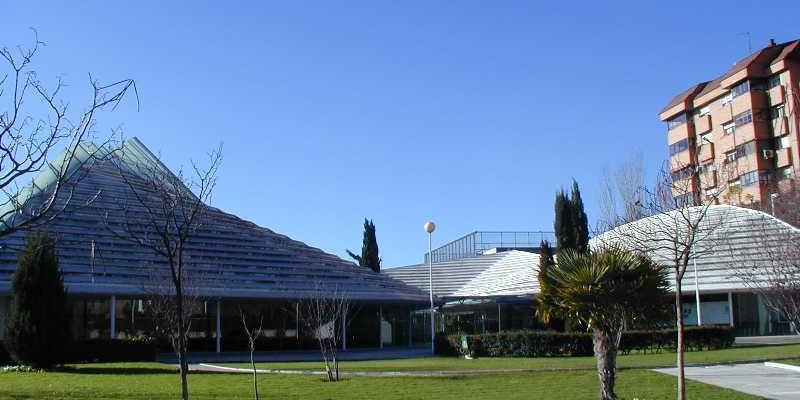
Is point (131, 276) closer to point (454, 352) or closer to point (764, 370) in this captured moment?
point (454, 352)

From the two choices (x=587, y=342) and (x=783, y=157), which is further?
(x=783, y=157)

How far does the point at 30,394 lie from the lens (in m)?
17.9

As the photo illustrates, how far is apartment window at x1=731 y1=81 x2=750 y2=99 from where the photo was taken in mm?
66500

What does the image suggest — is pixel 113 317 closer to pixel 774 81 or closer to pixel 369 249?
pixel 369 249

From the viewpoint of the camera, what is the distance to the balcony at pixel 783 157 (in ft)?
209

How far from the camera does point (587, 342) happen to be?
33.9 m

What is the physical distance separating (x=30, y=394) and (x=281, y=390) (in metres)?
5.46

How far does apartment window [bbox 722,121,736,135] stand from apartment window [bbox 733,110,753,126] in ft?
1.73

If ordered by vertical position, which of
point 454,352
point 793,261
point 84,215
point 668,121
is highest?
point 668,121

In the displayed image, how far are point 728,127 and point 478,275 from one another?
87.0 ft

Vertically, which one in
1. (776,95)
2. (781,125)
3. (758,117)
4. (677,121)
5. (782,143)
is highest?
(677,121)

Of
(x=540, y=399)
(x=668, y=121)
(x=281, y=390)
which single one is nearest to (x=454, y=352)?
(x=281, y=390)

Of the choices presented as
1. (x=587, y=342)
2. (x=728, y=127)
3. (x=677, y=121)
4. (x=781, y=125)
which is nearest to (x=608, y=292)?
(x=587, y=342)

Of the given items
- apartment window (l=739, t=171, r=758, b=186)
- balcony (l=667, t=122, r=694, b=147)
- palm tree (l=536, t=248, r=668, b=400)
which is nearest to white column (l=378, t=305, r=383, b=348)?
palm tree (l=536, t=248, r=668, b=400)
